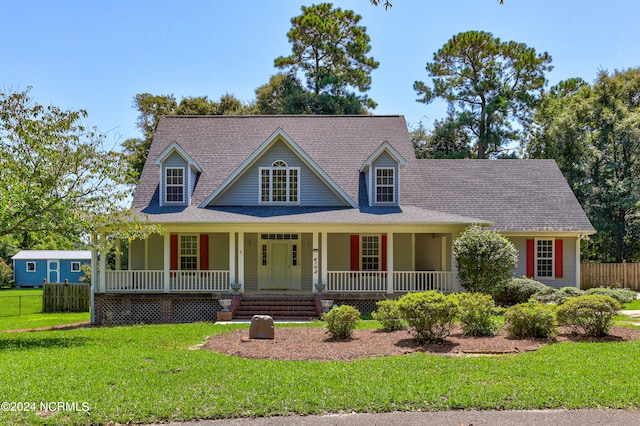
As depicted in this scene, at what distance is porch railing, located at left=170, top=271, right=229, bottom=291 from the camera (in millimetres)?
20250

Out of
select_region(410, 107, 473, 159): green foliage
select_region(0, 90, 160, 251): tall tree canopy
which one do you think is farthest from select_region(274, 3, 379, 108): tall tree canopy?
select_region(0, 90, 160, 251): tall tree canopy

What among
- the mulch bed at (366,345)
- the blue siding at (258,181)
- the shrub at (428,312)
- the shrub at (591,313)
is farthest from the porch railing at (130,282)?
the shrub at (591,313)

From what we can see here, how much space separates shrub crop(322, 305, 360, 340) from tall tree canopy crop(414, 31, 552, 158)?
30.3 metres

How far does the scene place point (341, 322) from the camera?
13.2 metres

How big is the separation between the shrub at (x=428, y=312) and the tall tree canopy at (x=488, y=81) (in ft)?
100

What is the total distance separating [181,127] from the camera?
2658 centimetres

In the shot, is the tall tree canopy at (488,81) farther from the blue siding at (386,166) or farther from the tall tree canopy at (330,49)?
the blue siding at (386,166)

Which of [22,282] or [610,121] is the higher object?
[610,121]

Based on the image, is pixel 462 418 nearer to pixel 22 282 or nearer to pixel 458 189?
pixel 458 189

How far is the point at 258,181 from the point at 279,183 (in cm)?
81

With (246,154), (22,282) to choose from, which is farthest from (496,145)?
(22,282)

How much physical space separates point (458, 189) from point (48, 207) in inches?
672

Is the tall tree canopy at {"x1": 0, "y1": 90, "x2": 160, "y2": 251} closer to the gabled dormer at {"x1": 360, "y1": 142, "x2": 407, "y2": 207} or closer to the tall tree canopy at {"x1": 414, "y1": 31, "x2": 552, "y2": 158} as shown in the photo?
the gabled dormer at {"x1": 360, "y1": 142, "x2": 407, "y2": 207}

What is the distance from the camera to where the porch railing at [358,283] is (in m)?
20.5
